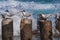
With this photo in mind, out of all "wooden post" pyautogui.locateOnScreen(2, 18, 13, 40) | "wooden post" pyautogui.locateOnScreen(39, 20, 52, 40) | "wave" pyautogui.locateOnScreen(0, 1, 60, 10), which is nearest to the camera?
"wooden post" pyautogui.locateOnScreen(2, 18, 13, 40)

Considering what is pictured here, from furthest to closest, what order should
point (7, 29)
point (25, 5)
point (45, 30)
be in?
point (25, 5) → point (45, 30) → point (7, 29)

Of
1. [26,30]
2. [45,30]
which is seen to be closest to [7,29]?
[26,30]

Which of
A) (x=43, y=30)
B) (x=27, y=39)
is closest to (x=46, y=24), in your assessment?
(x=43, y=30)

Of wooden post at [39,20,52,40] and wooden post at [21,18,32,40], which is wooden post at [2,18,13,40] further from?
wooden post at [39,20,52,40]

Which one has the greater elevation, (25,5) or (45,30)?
(25,5)

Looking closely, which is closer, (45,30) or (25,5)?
(45,30)

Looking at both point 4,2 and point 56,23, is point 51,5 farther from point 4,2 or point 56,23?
point 4,2

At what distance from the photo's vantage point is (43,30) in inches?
81.7

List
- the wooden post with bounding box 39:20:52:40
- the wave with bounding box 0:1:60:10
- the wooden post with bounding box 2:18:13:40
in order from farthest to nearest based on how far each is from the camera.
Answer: the wave with bounding box 0:1:60:10 < the wooden post with bounding box 39:20:52:40 < the wooden post with bounding box 2:18:13:40

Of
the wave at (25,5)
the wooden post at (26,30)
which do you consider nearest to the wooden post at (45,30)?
the wooden post at (26,30)

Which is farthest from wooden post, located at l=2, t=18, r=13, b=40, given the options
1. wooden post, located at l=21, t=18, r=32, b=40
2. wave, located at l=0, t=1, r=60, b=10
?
wave, located at l=0, t=1, r=60, b=10

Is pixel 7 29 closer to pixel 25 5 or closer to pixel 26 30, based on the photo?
pixel 26 30

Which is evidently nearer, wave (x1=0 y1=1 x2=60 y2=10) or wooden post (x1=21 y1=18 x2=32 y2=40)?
wooden post (x1=21 y1=18 x2=32 y2=40)

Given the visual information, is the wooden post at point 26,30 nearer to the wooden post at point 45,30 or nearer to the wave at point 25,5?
the wooden post at point 45,30
